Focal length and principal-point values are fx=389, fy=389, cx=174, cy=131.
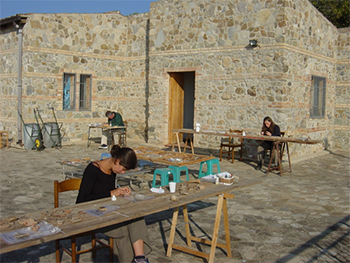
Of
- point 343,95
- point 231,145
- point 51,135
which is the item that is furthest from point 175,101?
point 343,95

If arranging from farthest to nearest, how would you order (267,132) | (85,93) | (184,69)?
(85,93), (184,69), (267,132)

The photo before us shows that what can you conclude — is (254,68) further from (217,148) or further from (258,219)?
(258,219)

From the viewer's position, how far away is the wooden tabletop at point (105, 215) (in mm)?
2852

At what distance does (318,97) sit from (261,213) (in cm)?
817

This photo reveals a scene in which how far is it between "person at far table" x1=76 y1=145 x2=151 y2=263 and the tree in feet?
58.2

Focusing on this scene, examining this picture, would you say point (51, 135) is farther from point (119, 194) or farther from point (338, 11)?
point (338, 11)

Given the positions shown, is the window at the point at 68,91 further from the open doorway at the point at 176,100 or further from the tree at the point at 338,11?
the tree at the point at 338,11

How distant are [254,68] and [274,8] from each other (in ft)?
5.65

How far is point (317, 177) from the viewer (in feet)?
30.3

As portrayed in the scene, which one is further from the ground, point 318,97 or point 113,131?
point 318,97

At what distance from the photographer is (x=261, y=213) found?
6.23m

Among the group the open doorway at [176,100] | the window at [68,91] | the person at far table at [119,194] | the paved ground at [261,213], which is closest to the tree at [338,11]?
the open doorway at [176,100]

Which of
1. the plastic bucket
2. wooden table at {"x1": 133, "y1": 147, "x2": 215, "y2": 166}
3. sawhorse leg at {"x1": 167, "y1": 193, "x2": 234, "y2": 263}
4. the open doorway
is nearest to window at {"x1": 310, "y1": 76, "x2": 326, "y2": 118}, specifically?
the open doorway

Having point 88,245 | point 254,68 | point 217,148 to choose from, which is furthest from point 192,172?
point 88,245
